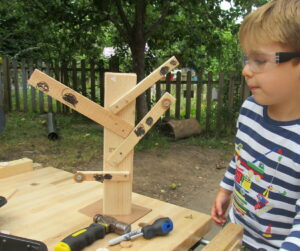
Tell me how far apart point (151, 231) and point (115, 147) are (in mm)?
326

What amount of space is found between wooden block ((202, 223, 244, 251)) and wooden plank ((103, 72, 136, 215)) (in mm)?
372

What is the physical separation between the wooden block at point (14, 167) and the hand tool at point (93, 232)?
0.57 metres

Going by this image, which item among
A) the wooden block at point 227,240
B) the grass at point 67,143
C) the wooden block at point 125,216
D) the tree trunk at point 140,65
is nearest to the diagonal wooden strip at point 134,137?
the wooden block at point 125,216

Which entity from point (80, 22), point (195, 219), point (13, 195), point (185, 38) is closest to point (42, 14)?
point (80, 22)

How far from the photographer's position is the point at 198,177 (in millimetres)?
3916

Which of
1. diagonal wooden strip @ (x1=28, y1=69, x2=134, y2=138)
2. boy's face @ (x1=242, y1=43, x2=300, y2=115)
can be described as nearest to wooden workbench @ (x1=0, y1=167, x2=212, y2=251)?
diagonal wooden strip @ (x1=28, y1=69, x2=134, y2=138)

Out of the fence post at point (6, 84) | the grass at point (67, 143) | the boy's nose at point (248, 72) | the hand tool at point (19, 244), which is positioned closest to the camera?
the hand tool at point (19, 244)

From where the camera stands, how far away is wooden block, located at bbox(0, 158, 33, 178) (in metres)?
1.49

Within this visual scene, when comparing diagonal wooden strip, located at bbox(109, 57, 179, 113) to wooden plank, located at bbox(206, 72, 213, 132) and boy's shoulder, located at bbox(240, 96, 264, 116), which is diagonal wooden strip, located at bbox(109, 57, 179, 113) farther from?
wooden plank, located at bbox(206, 72, 213, 132)

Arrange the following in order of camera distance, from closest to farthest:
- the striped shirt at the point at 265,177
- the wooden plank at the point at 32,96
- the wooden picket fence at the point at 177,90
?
the striped shirt at the point at 265,177, the wooden picket fence at the point at 177,90, the wooden plank at the point at 32,96

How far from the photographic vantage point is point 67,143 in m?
4.88

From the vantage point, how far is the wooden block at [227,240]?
3.14 feet

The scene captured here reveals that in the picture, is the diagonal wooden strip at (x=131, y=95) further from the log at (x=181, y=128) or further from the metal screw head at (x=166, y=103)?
the log at (x=181, y=128)

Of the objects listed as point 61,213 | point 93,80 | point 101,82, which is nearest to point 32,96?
point 93,80
